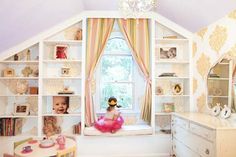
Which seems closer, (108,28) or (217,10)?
(217,10)

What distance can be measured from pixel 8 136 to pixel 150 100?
238 cm

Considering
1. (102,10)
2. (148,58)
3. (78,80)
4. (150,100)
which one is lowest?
(150,100)

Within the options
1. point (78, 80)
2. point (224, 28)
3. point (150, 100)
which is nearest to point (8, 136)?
point (78, 80)

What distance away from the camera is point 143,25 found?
14.0ft

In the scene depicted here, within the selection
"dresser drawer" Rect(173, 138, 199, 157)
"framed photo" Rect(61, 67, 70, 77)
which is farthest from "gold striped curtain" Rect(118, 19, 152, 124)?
"framed photo" Rect(61, 67, 70, 77)

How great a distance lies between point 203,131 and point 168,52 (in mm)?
1853

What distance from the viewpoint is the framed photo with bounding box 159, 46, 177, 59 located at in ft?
14.0

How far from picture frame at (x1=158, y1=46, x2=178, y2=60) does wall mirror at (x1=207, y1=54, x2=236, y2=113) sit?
0.86 meters

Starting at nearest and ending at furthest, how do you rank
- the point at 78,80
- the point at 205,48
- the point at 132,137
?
the point at 205,48 < the point at 132,137 < the point at 78,80

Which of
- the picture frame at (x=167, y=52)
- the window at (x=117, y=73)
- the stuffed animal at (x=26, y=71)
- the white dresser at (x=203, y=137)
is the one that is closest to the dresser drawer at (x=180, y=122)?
the white dresser at (x=203, y=137)

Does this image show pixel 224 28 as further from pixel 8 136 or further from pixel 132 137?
pixel 8 136

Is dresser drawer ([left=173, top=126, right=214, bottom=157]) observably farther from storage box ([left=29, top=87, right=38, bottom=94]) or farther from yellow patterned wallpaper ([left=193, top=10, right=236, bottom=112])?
storage box ([left=29, top=87, right=38, bottom=94])

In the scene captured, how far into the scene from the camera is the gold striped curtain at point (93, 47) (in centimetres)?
409

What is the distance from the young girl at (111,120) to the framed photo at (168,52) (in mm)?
1137
